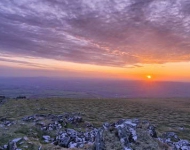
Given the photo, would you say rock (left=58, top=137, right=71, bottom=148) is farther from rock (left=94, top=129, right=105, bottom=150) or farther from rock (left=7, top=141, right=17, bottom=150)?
rock (left=7, top=141, right=17, bottom=150)

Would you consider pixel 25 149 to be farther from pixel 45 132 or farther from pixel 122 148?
pixel 122 148

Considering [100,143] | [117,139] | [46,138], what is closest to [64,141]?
[46,138]

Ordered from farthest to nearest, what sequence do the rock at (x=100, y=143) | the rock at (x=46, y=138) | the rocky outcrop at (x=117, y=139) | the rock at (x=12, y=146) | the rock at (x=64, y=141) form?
the rock at (x=46, y=138), the rock at (x=64, y=141), the rock at (x=12, y=146), the rocky outcrop at (x=117, y=139), the rock at (x=100, y=143)

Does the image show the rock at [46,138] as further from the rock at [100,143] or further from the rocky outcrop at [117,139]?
the rock at [100,143]

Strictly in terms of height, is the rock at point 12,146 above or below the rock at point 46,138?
above

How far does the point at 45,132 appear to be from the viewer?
25.7 m

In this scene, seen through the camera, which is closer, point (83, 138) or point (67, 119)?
point (83, 138)

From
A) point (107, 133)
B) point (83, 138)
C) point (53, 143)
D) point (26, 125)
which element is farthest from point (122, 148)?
point (26, 125)

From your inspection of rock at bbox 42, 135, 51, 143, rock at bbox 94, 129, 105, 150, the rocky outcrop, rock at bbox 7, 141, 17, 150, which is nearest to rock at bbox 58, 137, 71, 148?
the rocky outcrop

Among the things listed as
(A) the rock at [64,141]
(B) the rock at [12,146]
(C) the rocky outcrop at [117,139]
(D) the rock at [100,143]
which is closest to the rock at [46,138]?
(C) the rocky outcrop at [117,139]

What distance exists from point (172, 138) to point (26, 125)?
20552mm

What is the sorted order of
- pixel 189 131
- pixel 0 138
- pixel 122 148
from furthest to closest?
pixel 189 131 → pixel 0 138 → pixel 122 148

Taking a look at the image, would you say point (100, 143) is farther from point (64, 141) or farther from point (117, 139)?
point (64, 141)

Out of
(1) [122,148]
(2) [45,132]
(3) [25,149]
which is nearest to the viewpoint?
(1) [122,148]
